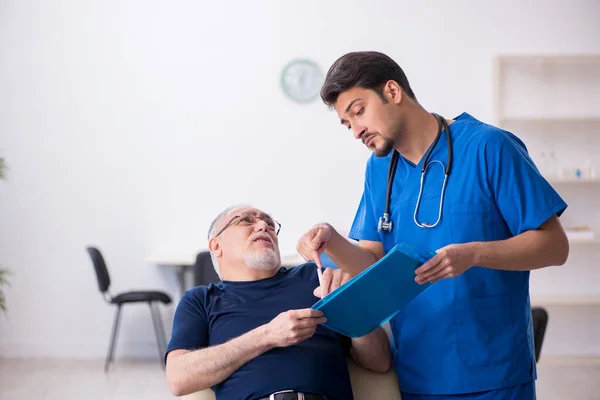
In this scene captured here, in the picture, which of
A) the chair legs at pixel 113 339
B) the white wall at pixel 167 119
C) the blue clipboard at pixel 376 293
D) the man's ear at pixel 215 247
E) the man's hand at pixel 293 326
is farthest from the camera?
the white wall at pixel 167 119

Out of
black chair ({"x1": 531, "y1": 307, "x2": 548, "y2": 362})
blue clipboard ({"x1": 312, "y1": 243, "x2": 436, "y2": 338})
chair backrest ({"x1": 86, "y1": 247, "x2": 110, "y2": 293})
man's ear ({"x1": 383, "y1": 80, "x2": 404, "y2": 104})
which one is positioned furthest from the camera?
chair backrest ({"x1": 86, "y1": 247, "x2": 110, "y2": 293})

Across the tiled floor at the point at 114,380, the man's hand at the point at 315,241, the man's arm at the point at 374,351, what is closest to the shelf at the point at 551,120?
the tiled floor at the point at 114,380

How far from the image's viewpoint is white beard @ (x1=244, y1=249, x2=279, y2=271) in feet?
6.63

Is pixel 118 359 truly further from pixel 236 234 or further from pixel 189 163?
pixel 236 234

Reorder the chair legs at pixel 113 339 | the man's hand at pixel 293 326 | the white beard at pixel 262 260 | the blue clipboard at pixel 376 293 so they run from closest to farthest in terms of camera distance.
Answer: the blue clipboard at pixel 376 293
the man's hand at pixel 293 326
the white beard at pixel 262 260
the chair legs at pixel 113 339

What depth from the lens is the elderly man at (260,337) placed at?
170 cm

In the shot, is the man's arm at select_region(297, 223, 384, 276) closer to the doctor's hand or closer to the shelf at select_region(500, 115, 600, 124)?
the doctor's hand

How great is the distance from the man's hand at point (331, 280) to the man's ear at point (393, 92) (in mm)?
451

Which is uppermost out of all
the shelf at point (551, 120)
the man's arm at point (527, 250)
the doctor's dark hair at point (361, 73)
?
the doctor's dark hair at point (361, 73)

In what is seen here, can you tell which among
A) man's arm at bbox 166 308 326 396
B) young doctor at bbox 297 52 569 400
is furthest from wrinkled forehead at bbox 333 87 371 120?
man's arm at bbox 166 308 326 396

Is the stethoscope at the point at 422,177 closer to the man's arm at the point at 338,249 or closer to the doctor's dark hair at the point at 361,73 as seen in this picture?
the man's arm at the point at 338,249

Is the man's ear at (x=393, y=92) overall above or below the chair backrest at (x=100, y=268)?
above

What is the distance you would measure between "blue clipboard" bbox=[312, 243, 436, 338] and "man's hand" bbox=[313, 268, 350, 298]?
11 centimetres

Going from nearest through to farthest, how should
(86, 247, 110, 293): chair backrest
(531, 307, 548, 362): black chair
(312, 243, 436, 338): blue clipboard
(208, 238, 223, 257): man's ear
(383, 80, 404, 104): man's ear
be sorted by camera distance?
(312, 243, 436, 338): blue clipboard
(383, 80, 404, 104): man's ear
(208, 238, 223, 257): man's ear
(531, 307, 548, 362): black chair
(86, 247, 110, 293): chair backrest
